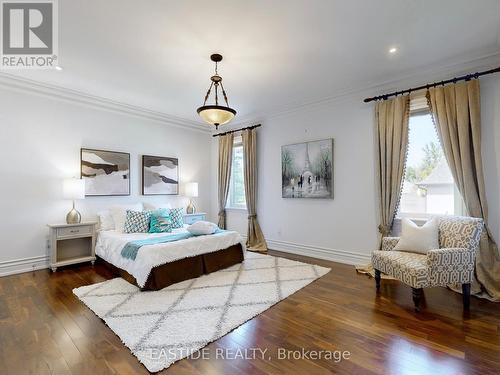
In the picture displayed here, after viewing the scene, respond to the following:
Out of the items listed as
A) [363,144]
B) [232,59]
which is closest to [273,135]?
[363,144]

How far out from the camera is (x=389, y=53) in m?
2.93

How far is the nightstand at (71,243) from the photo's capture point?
3648 mm

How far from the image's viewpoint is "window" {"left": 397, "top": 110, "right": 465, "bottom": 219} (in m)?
3.23

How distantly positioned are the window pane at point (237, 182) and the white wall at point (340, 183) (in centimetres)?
74

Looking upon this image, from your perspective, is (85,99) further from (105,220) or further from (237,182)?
(237,182)

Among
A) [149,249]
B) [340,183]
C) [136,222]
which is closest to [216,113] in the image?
[149,249]

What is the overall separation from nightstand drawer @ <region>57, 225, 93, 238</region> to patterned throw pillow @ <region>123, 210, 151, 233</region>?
1.82 feet

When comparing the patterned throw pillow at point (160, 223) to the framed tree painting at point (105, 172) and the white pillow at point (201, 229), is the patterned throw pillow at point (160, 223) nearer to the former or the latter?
the white pillow at point (201, 229)

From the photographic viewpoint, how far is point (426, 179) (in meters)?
3.38

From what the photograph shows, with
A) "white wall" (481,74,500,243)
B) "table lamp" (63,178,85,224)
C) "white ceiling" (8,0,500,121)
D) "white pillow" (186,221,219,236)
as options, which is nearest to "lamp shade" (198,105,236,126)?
"white ceiling" (8,0,500,121)

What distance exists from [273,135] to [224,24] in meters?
2.79

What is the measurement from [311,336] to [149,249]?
6.61 ft

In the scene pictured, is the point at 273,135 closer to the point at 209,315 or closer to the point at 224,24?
the point at 224,24

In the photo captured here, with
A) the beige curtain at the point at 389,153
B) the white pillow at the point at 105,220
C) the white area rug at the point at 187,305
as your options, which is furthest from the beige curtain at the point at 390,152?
Answer: the white pillow at the point at 105,220
